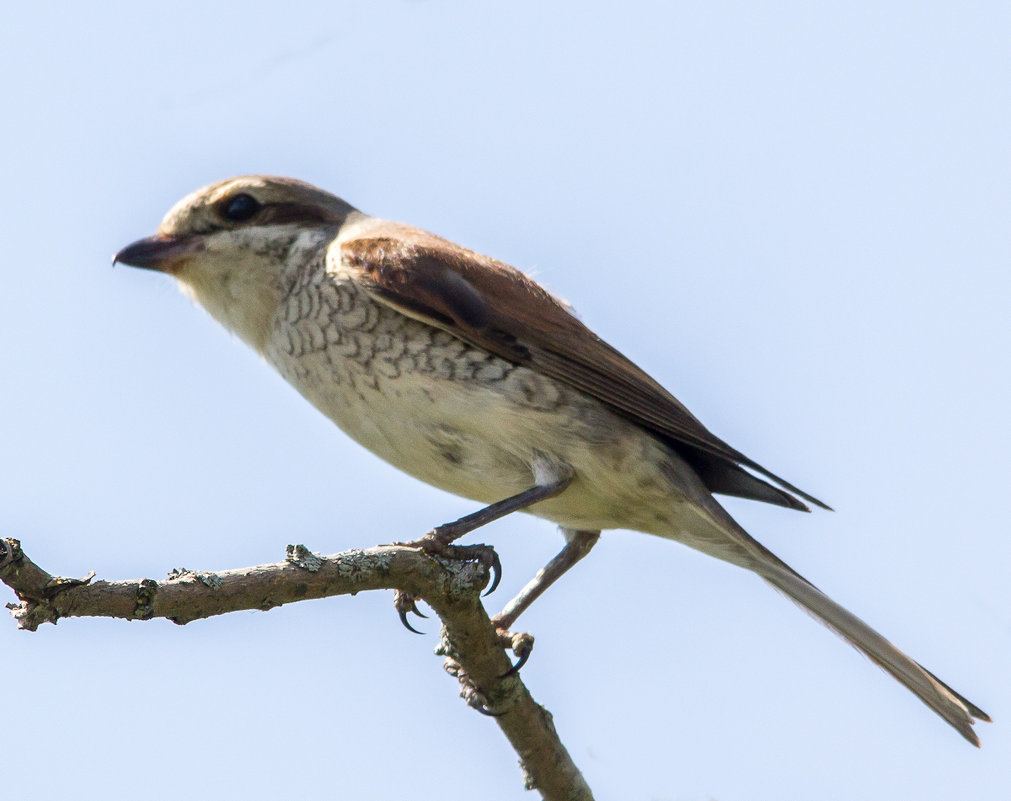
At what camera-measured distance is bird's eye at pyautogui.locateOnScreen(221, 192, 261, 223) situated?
473 centimetres

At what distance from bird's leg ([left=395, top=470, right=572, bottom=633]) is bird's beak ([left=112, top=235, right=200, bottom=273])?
168 cm

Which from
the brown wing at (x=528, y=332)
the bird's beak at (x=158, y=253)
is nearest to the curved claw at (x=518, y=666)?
the brown wing at (x=528, y=332)

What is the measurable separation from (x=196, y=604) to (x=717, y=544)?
2196mm

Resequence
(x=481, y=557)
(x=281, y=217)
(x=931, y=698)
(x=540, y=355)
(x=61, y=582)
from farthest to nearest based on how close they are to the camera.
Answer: (x=281, y=217) → (x=540, y=355) → (x=931, y=698) → (x=481, y=557) → (x=61, y=582)

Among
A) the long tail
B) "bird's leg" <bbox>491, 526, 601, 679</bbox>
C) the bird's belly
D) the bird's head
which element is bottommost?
the long tail

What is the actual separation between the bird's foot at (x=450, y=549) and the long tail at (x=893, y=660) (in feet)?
4.18

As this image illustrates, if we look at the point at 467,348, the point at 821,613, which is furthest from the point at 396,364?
the point at 821,613

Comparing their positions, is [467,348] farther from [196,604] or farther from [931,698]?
[931,698]

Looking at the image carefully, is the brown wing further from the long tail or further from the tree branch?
the tree branch

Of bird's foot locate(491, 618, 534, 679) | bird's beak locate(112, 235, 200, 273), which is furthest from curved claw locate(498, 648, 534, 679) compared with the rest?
bird's beak locate(112, 235, 200, 273)

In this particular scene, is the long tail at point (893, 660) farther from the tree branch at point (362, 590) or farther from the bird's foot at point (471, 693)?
the bird's foot at point (471, 693)

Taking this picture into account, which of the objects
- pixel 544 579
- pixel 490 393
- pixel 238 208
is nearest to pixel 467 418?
pixel 490 393

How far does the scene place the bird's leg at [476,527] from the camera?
3.43m

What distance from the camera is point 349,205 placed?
526 centimetres
